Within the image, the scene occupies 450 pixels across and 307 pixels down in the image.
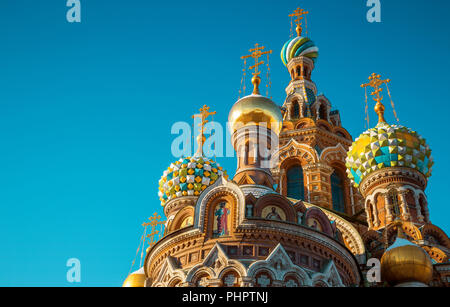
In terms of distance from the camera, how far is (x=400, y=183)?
57.7ft

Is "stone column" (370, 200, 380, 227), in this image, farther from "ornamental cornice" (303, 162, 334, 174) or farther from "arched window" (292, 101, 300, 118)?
"arched window" (292, 101, 300, 118)

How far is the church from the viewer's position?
11.4 m

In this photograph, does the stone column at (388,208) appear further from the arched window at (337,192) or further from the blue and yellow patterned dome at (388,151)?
the arched window at (337,192)

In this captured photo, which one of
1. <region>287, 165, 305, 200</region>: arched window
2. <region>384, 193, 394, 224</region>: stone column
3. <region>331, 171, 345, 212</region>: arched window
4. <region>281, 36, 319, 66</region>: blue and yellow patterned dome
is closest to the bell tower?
<region>384, 193, 394, 224</region>: stone column

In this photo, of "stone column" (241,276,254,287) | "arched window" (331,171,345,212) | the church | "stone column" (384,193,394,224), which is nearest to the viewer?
"stone column" (241,276,254,287)

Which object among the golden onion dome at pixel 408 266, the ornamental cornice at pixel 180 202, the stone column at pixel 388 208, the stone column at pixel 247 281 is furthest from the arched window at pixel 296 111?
the stone column at pixel 247 281

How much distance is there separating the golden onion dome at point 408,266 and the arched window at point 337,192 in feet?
27.9

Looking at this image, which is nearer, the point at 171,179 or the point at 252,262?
the point at 252,262

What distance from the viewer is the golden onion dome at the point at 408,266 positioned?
11578 millimetres

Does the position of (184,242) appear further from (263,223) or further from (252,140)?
(252,140)

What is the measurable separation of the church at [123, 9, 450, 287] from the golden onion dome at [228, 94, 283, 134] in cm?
3

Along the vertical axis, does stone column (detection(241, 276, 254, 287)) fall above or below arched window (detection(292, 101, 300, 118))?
below
